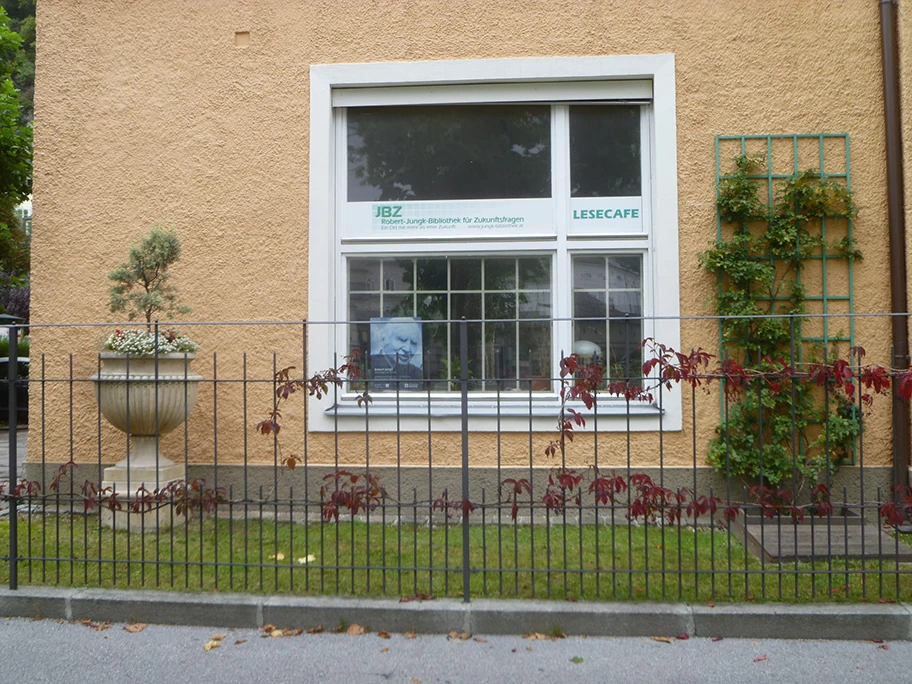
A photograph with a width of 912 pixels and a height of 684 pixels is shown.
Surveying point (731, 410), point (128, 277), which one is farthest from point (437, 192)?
point (731, 410)

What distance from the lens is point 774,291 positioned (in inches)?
247

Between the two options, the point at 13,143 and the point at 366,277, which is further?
the point at 13,143

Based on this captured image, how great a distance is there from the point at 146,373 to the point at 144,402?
8.9 inches

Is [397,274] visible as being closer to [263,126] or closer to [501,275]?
[501,275]

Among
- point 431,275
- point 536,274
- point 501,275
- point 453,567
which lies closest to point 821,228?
point 536,274

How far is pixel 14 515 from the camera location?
4.62 meters

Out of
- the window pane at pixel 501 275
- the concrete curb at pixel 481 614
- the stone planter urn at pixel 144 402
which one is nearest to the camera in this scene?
the concrete curb at pixel 481 614

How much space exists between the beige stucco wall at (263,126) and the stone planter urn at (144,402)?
0.55 metres

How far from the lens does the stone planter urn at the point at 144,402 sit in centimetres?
581

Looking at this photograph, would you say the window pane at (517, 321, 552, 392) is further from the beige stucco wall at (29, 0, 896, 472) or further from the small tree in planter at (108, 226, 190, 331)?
the small tree in planter at (108, 226, 190, 331)

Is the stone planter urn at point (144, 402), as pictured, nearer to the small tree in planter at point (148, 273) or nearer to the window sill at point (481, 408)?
the small tree in planter at point (148, 273)

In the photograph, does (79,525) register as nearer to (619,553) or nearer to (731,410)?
(619,553)

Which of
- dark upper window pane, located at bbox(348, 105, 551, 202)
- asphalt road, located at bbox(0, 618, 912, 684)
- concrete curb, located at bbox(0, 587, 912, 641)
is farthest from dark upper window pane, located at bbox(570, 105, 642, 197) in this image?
asphalt road, located at bbox(0, 618, 912, 684)

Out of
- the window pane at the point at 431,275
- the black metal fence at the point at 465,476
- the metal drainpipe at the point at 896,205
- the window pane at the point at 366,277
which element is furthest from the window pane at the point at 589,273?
the metal drainpipe at the point at 896,205
